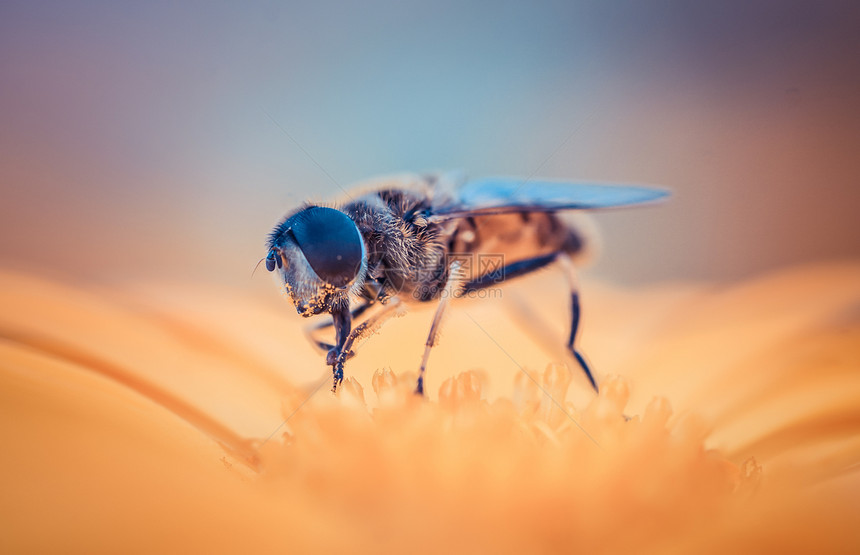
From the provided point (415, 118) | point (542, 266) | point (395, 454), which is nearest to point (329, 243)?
point (395, 454)

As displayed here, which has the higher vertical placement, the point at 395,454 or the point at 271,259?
the point at 271,259

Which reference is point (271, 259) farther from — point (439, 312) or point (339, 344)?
point (439, 312)

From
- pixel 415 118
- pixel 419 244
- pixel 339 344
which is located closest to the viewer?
pixel 339 344

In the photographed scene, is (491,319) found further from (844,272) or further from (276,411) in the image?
(844,272)

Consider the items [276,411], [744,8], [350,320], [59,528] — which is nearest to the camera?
[59,528]

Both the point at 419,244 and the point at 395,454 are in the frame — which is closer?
the point at 395,454

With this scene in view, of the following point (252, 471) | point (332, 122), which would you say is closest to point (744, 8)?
point (332, 122)

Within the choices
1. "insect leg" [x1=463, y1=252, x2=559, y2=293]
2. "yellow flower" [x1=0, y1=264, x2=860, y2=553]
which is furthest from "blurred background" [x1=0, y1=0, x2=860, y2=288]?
"insect leg" [x1=463, y1=252, x2=559, y2=293]
